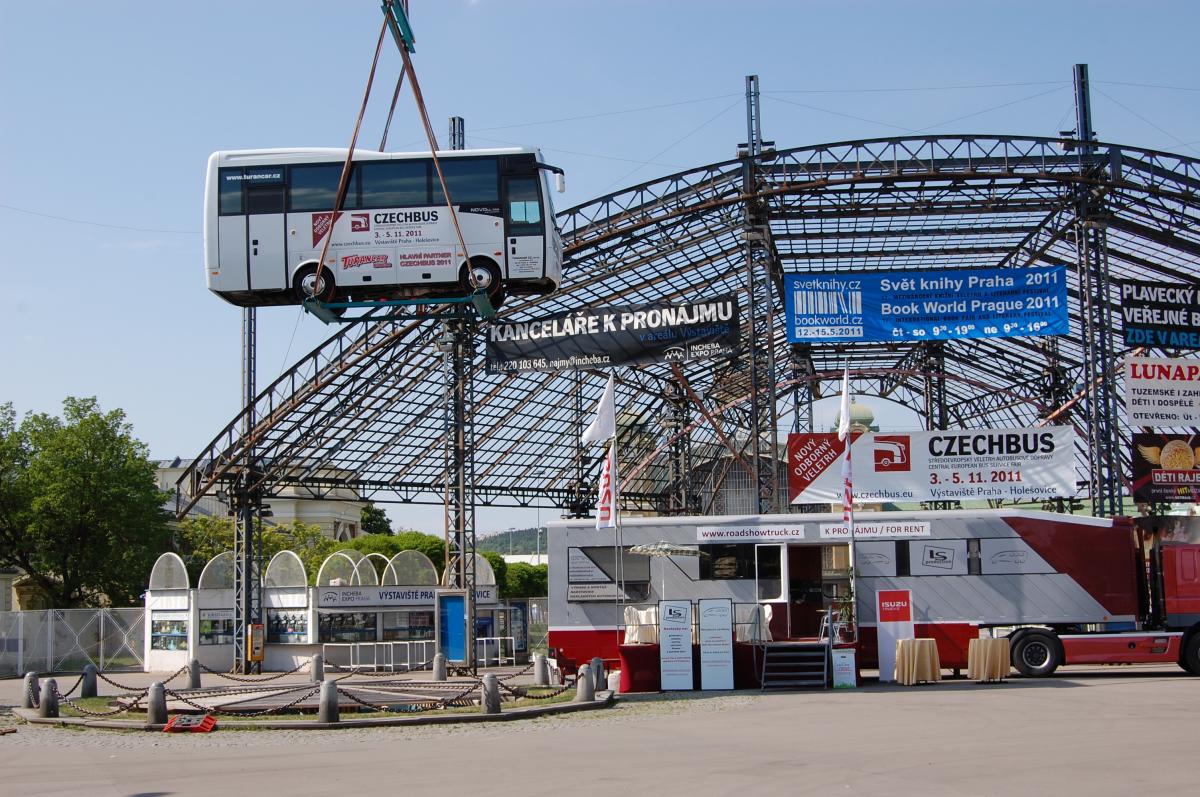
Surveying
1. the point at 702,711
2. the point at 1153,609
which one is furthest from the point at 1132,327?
A: the point at 702,711

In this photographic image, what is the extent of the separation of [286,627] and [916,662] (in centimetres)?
2102

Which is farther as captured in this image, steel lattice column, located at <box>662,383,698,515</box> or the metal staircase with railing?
steel lattice column, located at <box>662,383,698,515</box>

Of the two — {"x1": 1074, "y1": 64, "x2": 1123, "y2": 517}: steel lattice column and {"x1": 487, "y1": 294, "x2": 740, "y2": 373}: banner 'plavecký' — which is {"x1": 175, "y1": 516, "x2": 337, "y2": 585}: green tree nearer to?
{"x1": 487, "y1": 294, "x2": 740, "y2": 373}: banner 'plavecký'

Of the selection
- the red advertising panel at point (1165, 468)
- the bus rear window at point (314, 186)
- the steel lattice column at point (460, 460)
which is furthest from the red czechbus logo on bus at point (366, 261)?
the red advertising panel at point (1165, 468)

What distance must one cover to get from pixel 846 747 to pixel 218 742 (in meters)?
8.58

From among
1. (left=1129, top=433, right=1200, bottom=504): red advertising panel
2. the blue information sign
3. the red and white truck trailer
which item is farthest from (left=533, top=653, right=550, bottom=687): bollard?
(left=1129, top=433, right=1200, bottom=504): red advertising panel

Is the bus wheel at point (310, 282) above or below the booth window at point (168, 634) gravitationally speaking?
above

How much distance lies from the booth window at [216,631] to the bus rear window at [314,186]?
57.8ft

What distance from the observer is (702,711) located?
19.9 meters

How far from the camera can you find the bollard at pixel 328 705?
18188 millimetres

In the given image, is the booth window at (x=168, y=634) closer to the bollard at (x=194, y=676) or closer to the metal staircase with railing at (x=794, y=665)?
the bollard at (x=194, y=676)

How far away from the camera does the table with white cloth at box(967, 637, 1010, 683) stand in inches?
964

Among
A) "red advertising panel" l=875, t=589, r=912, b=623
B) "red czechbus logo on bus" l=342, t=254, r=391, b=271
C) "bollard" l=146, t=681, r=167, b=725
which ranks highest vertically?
"red czechbus logo on bus" l=342, t=254, r=391, b=271

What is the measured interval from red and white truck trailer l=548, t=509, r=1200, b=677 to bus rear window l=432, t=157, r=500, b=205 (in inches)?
275
